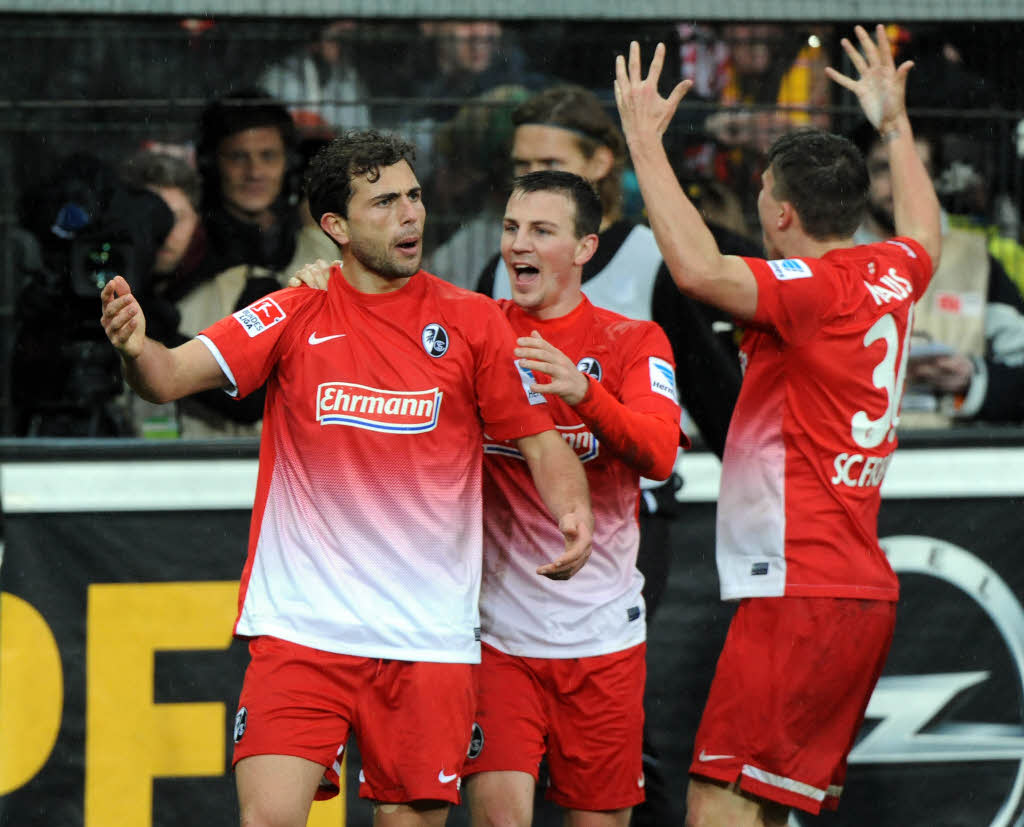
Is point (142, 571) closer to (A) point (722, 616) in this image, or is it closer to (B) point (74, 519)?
(B) point (74, 519)

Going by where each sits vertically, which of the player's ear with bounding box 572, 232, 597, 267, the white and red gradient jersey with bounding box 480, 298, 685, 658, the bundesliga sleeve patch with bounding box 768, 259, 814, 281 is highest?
the player's ear with bounding box 572, 232, 597, 267

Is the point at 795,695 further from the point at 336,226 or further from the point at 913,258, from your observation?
the point at 336,226

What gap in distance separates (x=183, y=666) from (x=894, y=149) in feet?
9.70

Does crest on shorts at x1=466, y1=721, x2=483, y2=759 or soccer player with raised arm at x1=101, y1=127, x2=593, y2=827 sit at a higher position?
soccer player with raised arm at x1=101, y1=127, x2=593, y2=827

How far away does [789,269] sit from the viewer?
Result: 169 inches

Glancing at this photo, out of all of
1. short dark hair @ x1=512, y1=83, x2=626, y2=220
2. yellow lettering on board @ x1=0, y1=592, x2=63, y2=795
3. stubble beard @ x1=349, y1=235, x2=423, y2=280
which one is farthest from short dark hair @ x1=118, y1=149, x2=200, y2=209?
stubble beard @ x1=349, y1=235, x2=423, y2=280

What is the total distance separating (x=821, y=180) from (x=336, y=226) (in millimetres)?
1416

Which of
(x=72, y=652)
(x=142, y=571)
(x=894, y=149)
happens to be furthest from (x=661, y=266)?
(x=72, y=652)

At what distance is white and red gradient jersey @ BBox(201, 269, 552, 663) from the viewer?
415 cm

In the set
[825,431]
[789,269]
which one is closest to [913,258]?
[789,269]

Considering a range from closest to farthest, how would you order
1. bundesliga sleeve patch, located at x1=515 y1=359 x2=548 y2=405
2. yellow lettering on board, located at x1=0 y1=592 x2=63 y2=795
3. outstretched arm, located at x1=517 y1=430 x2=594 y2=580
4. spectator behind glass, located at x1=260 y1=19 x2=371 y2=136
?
outstretched arm, located at x1=517 y1=430 x2=594 y2=580
bundesliga sleeve patch, located at x1=515 y1=359 x2=548 y2=405
yellow lettering on board, located at x1=0 y1=592 x2=63 y2=795
spectator behind glass, located at x1=260 y1=19 x2=371 y2=136

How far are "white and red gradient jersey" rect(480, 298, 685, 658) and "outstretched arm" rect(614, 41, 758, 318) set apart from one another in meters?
0.38

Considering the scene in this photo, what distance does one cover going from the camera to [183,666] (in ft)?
17.6

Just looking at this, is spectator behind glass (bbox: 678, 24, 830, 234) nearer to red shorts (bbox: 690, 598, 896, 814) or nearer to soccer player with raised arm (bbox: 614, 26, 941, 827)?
soccer player with raised arm (bbox: 614, 26, 941, 827)
